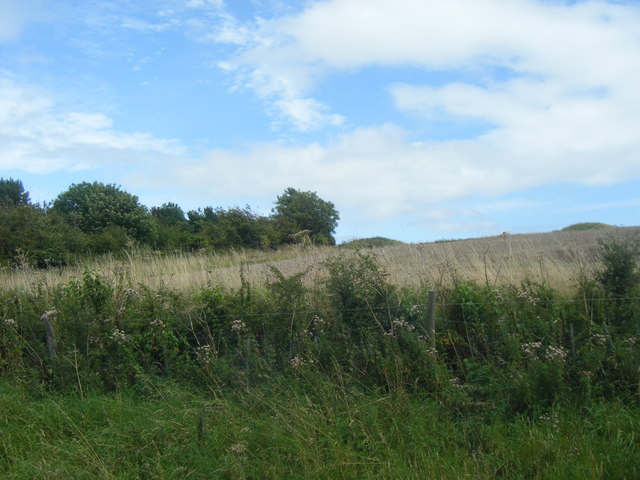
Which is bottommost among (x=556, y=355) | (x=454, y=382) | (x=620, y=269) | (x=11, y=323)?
(x=454, y=382)

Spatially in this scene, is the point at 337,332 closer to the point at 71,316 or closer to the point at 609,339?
the point at 609,339

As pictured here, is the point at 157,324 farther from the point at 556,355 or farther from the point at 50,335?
the point at 556,355

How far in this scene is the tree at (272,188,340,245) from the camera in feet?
109

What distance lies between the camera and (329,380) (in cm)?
621

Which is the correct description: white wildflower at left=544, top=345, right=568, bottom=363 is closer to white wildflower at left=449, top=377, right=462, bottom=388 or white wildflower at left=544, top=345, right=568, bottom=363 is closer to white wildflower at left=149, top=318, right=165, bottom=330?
white wildflower at left=449, top=377, right=462, bottom=388

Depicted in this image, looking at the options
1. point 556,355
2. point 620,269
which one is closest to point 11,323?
point 556,355

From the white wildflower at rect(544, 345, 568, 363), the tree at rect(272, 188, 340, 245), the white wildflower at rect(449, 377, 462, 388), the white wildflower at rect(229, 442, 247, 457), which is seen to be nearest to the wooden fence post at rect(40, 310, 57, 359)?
the white wildflower at rect(229, 442, 247, 457)

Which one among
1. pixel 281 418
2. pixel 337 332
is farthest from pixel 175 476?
pixel 337 332

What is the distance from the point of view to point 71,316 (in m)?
7.68

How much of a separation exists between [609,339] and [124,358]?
20.1 ft

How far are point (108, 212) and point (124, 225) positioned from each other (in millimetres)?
1815

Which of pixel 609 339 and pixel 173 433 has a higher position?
pixel 609 339

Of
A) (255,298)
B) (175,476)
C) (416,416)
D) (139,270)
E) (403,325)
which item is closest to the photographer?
(175,476)

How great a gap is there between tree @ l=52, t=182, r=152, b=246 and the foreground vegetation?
31.1 meters
